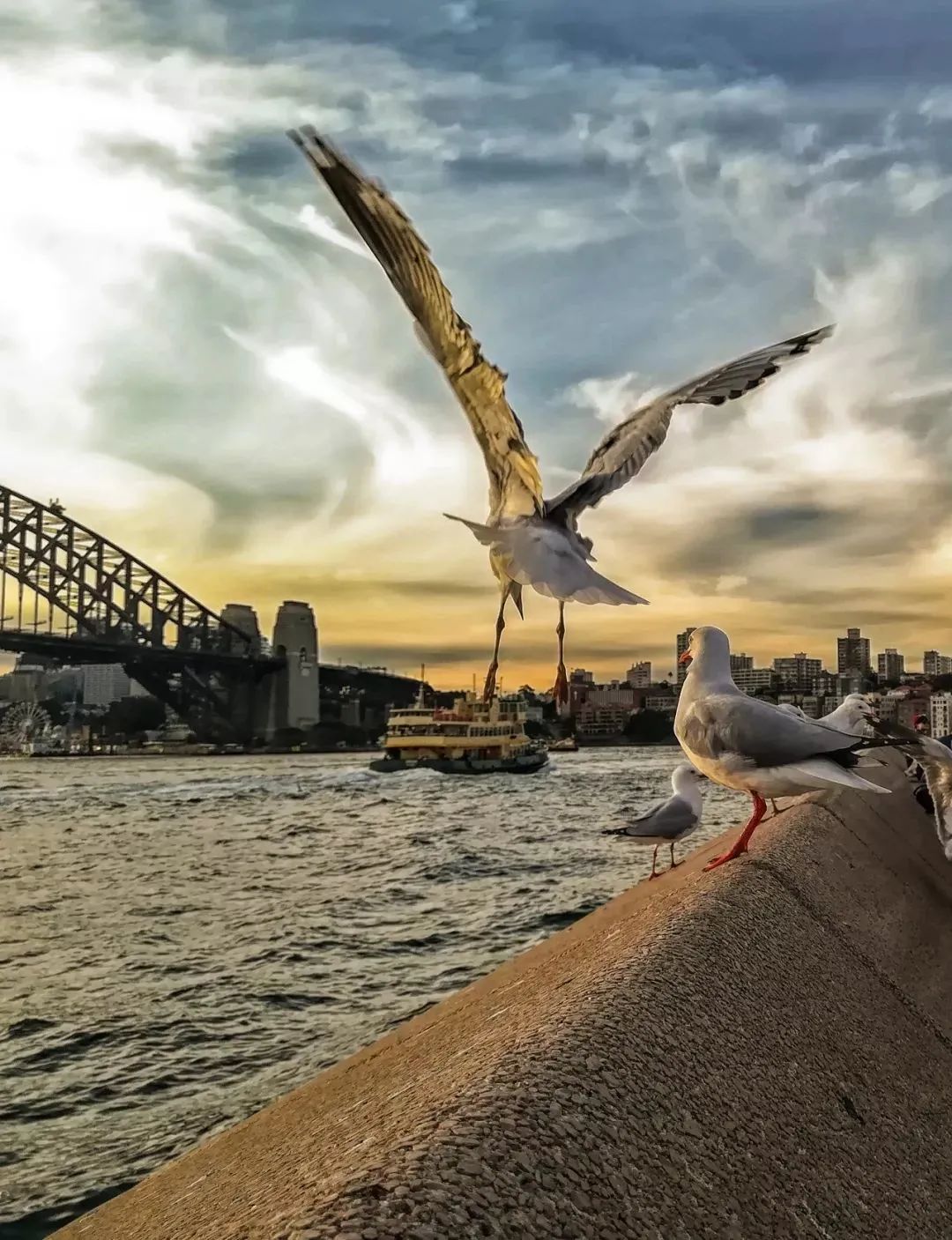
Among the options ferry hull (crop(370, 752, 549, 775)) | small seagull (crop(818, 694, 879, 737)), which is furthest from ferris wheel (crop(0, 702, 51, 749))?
small seagull (crop(818, 694, 879, 737))

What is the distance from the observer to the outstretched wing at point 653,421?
328 cm

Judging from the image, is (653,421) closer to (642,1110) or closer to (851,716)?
(851,716)

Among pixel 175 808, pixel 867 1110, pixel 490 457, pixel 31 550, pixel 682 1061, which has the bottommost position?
A: pixel 175 808

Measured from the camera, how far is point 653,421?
11.0 feet

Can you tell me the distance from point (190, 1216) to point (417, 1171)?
34cm

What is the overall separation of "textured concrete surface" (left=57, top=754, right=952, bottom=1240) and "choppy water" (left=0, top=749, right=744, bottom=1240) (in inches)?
56.9

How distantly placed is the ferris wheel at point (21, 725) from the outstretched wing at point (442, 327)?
5642 cm

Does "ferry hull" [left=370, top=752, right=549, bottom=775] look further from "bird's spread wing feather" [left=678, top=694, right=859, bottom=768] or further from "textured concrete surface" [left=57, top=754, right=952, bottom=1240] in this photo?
"textured concrete surface" [left=57, top=754, right=952, bottom=1240]

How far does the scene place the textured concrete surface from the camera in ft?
2.34

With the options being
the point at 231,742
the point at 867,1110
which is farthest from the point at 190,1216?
the point at 231,742

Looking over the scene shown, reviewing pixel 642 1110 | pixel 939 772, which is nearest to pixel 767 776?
pixel 939 772

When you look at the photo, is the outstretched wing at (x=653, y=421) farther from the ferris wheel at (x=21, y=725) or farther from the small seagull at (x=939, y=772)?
the ferris wheel at (x=21, y=725)

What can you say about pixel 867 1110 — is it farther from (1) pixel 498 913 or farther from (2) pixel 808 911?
(1) pixel 498 913

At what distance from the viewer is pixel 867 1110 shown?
1.13m
